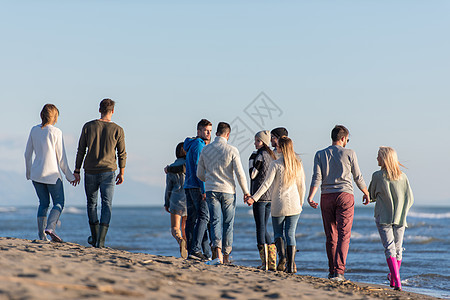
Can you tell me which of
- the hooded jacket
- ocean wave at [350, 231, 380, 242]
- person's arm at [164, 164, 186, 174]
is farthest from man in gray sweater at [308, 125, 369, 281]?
ocean wave at [350, 231, 380, 242]

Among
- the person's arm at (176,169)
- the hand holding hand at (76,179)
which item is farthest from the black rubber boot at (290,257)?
the hand holding hand at (76,179)

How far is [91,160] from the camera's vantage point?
274 inches

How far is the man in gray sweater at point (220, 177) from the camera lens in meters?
6.81

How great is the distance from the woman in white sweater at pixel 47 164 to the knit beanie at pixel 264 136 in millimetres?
2549

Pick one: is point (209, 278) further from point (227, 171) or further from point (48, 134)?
point (48, 134)

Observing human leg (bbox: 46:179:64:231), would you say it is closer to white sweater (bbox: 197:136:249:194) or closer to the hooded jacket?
the hooded jacket

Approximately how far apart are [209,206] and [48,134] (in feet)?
7.53

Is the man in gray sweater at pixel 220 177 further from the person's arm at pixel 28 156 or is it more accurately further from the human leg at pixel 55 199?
the person's arm at pixel 28 156

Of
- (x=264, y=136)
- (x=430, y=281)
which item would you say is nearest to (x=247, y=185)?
(x=264, y=136)

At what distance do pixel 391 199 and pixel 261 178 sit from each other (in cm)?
168

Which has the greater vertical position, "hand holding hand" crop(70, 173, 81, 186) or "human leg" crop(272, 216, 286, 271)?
"hand holding hand" crop(70, 173, 81, 186)

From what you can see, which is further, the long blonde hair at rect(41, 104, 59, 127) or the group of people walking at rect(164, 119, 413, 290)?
the long blonde hair at rect(41, 104, 59, 127)

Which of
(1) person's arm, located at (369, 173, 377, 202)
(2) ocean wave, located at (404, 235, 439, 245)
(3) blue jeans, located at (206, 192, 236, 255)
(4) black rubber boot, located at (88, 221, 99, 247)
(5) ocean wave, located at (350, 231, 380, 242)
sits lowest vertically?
(5) ocean wave, located at (350, 231, 380, 242)

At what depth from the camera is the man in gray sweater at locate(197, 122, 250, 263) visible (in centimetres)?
681
